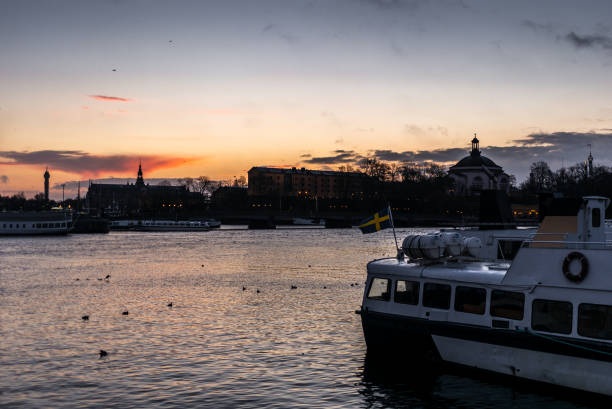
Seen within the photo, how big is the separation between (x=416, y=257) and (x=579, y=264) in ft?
18.5

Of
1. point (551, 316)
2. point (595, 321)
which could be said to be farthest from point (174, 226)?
point (595, 321)

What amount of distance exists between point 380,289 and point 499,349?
192 inches

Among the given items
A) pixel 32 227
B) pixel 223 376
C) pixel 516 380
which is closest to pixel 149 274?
pixel 223 376

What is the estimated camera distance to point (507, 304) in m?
18.6

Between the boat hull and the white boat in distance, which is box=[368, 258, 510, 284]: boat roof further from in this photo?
the white boat in distance

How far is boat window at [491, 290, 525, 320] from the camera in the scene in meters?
18.3

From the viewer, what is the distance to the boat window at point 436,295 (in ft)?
66.0

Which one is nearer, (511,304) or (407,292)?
(511,304)

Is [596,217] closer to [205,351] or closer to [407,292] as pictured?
[407,292]

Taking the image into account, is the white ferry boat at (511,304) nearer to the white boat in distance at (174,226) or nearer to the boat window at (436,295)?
the boat window at (436,295)

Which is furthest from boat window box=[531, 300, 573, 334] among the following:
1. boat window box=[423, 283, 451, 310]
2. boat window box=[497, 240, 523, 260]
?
boat window box=[497, 240, 523, 260]

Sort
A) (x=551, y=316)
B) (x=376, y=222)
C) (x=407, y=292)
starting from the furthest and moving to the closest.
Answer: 1. (x=376, y=222)
2. (x=407, y=292)
3. (x=551, y=316)

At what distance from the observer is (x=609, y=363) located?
16.5 metres

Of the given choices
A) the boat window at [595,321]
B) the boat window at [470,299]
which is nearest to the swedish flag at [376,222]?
the boat window at [470,299]
